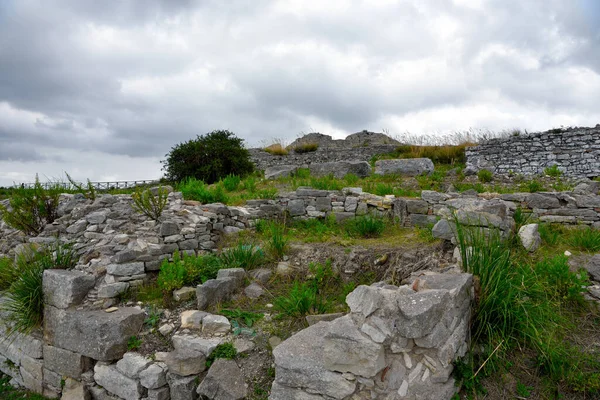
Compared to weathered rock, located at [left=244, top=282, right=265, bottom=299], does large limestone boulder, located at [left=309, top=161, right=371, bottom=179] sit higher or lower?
higher

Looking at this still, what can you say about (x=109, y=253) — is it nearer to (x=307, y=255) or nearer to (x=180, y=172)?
(x=307, y=255)

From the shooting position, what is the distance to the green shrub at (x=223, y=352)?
14.7 feet

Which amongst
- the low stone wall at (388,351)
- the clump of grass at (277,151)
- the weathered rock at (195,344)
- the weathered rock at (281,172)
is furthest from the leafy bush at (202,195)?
the clump of grass at (277,151)

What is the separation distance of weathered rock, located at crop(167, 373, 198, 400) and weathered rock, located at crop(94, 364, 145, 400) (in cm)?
50

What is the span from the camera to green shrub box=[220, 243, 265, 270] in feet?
20.6

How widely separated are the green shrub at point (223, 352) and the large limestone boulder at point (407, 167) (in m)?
8.75

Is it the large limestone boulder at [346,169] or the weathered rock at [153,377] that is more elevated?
the large limestone boulder at [346,169]

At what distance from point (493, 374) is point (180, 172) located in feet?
40.6

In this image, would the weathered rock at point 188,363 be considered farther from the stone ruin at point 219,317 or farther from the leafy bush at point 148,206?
the leafy bush at point 148,206

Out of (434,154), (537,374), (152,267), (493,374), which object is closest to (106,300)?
(152,267)

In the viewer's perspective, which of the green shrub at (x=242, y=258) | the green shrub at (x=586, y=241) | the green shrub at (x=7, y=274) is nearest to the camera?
the green shrub at (x=586, y=241)

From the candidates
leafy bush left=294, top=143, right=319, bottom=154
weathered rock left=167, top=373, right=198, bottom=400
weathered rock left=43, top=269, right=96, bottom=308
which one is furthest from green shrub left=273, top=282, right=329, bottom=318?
leafy bush left=294, top=143, right=319, bottom=154

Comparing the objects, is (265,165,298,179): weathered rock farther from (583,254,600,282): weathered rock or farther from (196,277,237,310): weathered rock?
(583,254,600,282): weathered rock

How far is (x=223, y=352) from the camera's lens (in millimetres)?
4492
